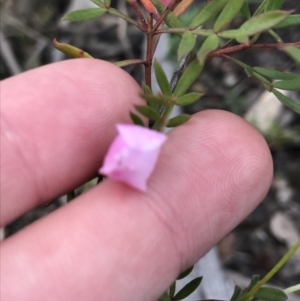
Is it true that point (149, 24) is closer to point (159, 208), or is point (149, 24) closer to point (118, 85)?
point (118, 85)

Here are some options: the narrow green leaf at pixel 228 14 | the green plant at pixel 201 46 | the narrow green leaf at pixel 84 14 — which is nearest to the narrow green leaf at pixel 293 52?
the green plant at pixel 201 46

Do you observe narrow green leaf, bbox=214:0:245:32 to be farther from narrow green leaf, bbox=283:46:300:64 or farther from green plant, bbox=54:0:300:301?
narrow green leaf, bbox=283:46:300:64

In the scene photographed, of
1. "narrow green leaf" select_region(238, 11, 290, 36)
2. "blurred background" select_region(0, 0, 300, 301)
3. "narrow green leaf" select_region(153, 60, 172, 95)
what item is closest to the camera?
"narrow green leaf" select_region(238, 11, 290, 36)

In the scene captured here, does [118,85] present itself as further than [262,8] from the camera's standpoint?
Yes

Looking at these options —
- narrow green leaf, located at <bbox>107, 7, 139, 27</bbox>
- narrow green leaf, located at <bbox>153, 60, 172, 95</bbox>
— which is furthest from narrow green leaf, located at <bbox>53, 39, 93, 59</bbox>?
narrow green leaf, located at <bbox>153, 60, 172, 95</bbox>

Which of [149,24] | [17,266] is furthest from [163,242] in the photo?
[149,24]

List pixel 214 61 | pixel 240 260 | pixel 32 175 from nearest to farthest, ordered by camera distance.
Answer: pixel 32 175 < pixel 240 260 < pixel 214 61
